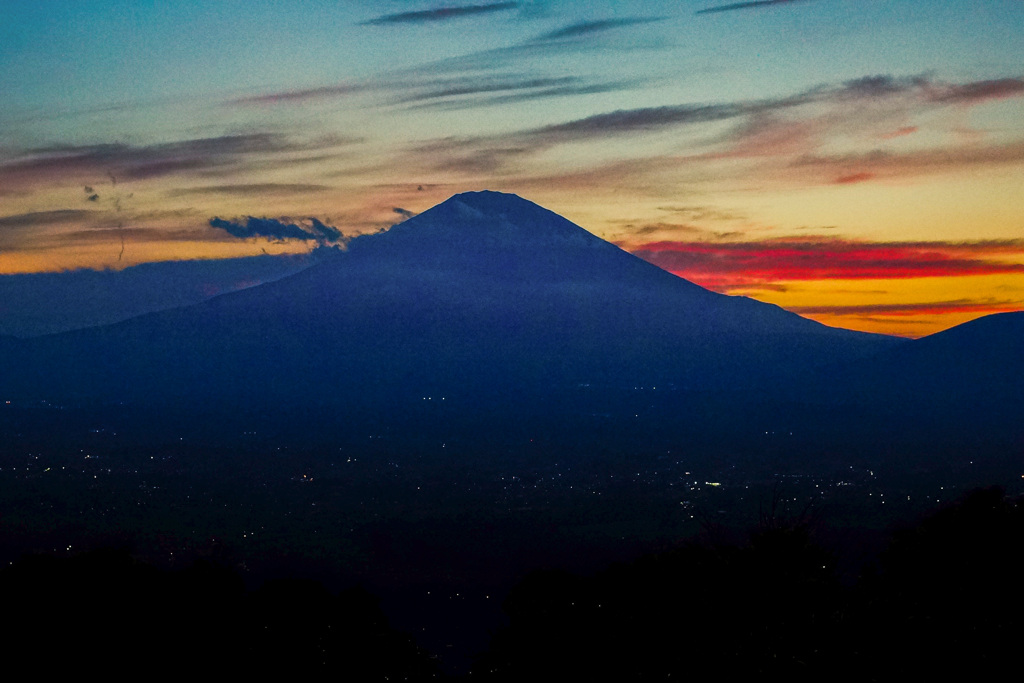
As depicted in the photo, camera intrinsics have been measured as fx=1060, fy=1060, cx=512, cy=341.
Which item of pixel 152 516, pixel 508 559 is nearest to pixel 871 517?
pixel 508 559

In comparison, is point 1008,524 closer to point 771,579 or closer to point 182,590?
point 771,579

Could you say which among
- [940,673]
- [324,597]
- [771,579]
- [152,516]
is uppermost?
[771,579]

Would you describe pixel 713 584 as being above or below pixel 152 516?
above

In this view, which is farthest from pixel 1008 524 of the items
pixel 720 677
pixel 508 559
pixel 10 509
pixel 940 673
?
pixel 10 509

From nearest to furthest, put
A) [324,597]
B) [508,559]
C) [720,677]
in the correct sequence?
1. [720,677]
2. [324,597]
3. [508,559]

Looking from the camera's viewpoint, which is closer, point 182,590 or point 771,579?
point 771,579

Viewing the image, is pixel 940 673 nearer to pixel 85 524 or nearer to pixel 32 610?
pixel 32 610

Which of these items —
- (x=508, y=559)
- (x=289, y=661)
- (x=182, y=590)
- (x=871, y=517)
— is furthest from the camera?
(x=871, y=517)
